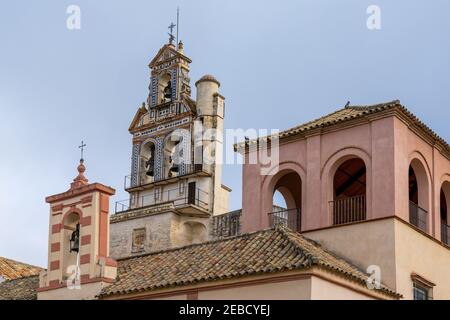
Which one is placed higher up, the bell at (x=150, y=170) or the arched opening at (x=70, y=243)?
the bell at (x=150, y=170)

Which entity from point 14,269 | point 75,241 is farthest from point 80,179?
point 14,269

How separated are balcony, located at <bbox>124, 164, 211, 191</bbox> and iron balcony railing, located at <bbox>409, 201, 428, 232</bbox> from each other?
18920 mm

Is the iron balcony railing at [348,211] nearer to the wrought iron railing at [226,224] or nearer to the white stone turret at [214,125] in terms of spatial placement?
the wrought iron railing at [226,224]

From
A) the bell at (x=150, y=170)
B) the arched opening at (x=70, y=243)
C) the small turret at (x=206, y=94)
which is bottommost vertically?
the arched opening at (x=70, y=243)

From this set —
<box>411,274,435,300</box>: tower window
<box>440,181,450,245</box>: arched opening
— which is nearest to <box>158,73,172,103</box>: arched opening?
<box>440,181,450,245</box>: arched opening

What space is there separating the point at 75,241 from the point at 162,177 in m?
19.0

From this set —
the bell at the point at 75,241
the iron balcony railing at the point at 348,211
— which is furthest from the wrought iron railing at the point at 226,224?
the iron balcony railing at the point at 348,211

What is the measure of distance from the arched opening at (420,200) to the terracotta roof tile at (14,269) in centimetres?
1432

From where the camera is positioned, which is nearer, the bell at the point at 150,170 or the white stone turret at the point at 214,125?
the white stone turret at the point at 214,125

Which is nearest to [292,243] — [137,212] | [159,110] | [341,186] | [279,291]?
[279,291]

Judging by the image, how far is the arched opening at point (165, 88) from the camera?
4416 centimetres

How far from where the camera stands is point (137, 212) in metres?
41.1

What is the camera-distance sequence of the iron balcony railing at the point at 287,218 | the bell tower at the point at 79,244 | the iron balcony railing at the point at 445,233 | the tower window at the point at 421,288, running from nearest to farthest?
the tower window at the point at 421,288 < the bell tower at the point at 79,244 < the iron balcony railing at the point at 287,218 < the iron balcony railing at the point at 445,233

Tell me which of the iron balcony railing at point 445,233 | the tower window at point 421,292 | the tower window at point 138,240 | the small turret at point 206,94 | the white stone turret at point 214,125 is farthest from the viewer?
the small turret at point 206,94
